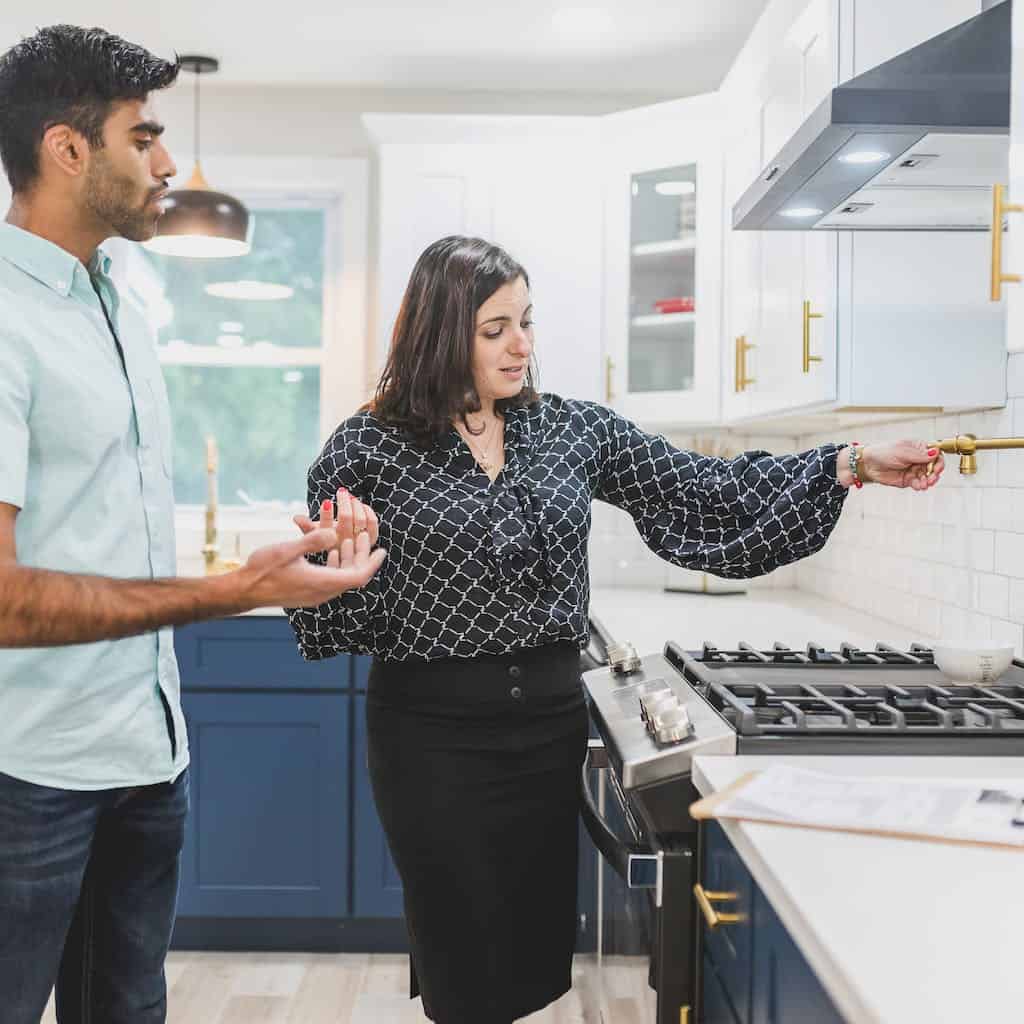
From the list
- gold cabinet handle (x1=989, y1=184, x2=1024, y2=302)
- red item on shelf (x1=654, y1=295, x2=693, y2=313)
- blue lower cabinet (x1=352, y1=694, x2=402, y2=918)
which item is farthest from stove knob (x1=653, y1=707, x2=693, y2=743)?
red item on shelf (x1=654, y1=295, x2=693, y2=313)

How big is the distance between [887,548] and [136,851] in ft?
6.29

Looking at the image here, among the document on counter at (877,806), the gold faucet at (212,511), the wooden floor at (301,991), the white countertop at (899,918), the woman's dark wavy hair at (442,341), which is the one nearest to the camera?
the white countertop at (899,918)

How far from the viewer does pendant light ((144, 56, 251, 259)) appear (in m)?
3.11

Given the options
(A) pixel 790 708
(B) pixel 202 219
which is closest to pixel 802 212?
(A) pixel 790 708

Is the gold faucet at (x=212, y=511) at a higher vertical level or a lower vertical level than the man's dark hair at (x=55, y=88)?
lower

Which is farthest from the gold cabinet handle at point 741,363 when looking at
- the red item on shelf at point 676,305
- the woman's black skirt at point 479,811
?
the woman's black skirt at point 479,811

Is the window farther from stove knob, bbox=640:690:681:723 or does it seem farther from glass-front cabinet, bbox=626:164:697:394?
stove knob, bbox=640:690:681:723

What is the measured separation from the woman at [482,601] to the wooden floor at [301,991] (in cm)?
59

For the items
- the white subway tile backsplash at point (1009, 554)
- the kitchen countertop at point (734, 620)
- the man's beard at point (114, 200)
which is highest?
the man's beard at point (114, 200)

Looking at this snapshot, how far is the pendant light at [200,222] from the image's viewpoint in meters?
3.11

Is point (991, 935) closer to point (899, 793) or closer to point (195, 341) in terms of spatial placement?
point (899, 793)

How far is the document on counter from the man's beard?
36.6 inches

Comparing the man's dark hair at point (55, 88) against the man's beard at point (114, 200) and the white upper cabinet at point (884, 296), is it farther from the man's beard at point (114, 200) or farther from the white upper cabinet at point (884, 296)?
the white upper cabinet at point (884, 296)

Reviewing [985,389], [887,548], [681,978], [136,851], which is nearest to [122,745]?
[136,851]
